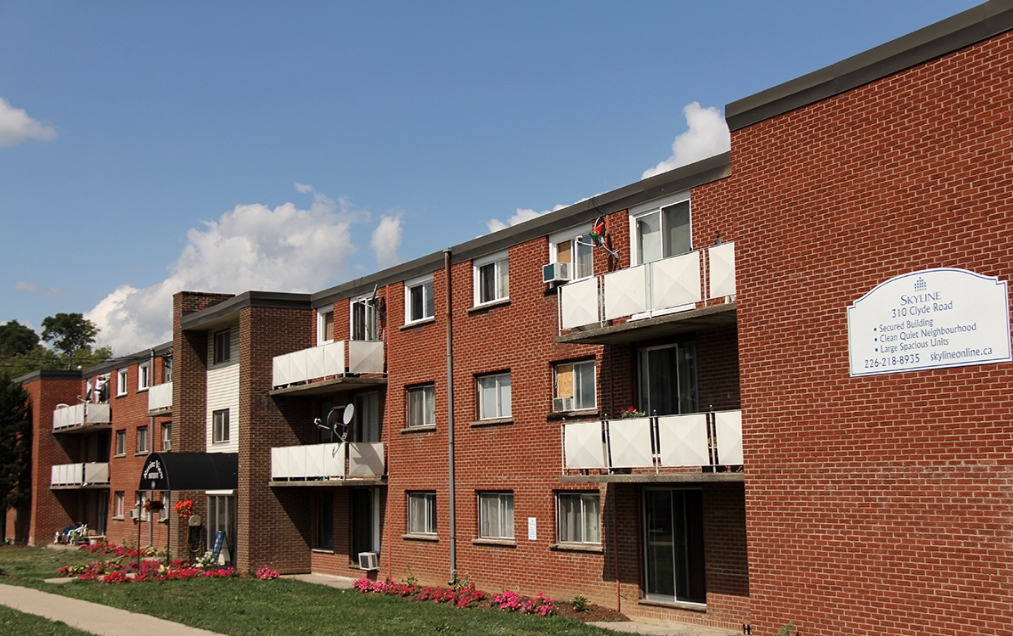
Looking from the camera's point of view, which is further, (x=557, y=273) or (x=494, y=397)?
(x=494, y=397)

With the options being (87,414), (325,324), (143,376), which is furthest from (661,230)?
(87,414)

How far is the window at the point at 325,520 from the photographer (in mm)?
29938

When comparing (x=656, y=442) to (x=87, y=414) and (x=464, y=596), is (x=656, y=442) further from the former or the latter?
(x=87, y=414)

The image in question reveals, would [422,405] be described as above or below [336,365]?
below

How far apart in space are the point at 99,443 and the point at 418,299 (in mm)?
29774

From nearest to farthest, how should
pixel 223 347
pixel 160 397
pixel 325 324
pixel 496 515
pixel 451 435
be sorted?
1. pixel 496 515
2. pixel 451 435
3. pixel 325 324
4. pixel 223 347
5. pixel 160 397

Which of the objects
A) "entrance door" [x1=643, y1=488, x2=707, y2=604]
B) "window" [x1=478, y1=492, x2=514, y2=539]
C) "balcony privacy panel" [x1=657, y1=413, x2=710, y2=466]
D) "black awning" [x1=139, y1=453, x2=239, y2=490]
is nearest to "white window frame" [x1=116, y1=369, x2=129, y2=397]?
"black awning" [x1=139, y1=453, x2=239, y2=490]

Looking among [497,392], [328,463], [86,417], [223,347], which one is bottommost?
[328,463]

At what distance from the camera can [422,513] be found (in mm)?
25812

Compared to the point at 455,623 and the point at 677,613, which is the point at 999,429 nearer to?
the point at 677,613

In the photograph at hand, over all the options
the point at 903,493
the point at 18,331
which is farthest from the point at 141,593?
the point at 18,331

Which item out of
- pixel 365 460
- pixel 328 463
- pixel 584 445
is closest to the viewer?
pixel 584 445

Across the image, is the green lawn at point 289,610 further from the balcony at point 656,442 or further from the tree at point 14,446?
the tree at point 14,446

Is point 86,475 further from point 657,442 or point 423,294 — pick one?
point 657,442
